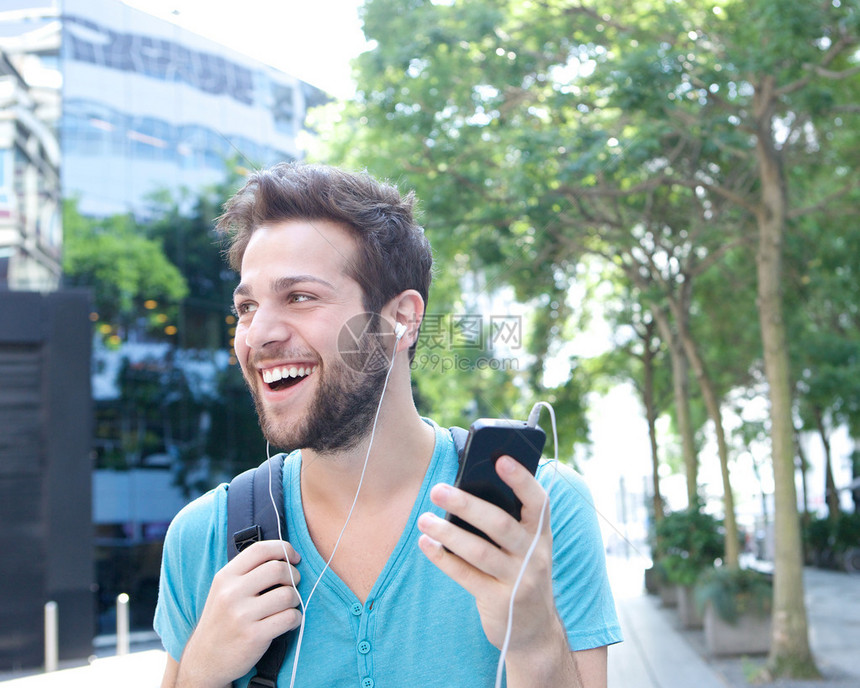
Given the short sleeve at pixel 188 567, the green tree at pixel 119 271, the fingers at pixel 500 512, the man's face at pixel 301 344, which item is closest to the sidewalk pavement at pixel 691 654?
the short sleeve at pixel 188 567

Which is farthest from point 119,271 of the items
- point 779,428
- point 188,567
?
point 188,567

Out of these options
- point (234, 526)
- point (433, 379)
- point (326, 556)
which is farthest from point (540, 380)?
point (234, 526)

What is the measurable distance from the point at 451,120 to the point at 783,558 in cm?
581

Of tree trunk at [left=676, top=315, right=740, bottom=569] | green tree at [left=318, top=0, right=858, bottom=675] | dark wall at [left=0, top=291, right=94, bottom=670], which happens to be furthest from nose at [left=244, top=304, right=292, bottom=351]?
dark wall at [left=0, top=291, right=94, bottom=670]

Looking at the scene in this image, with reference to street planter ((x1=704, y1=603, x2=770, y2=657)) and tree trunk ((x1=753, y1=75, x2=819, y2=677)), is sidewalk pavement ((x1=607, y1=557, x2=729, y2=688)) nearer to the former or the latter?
street planter ((x1=704, y1=603, x2=770, y2=657))

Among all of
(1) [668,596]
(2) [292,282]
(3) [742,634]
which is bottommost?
(1) [668,596]

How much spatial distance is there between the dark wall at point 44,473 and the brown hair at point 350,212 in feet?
39.8

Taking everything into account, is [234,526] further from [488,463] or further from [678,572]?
[678,572]

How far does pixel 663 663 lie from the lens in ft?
34.9

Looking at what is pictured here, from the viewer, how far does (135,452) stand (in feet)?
58.1

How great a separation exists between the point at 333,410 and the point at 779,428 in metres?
8.11

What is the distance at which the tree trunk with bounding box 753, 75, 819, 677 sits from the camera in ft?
28.8

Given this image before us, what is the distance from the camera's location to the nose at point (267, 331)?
1.77 meters

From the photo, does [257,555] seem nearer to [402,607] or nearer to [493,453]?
[402,607]
